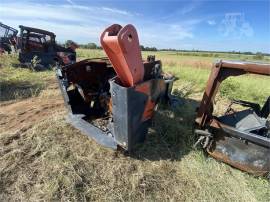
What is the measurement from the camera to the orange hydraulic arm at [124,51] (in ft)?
6.90

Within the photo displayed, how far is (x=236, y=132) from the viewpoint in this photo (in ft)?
7.87

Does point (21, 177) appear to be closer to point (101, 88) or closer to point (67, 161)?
point (67, 161)

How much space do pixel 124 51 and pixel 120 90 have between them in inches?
14.9

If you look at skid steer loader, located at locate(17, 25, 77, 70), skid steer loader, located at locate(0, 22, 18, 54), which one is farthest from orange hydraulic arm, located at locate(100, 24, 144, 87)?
skid steer loader, located at locate(0, 22, 18, 54)

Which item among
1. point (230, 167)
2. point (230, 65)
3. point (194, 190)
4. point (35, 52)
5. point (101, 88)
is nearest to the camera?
point (194, 190)

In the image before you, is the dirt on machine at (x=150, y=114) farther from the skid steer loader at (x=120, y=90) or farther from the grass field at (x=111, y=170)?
the grass field at (x=111, y=170)

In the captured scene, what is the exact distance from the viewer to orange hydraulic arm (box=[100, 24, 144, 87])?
210 centimetres

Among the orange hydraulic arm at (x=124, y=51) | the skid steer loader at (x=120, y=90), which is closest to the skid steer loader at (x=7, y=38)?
the skid steer loader at (x=120, y=90)

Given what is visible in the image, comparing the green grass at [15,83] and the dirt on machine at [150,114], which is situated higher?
the dirt on machine at [150,114]

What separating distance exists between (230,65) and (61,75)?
219 cm

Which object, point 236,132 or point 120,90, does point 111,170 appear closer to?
point 120,90

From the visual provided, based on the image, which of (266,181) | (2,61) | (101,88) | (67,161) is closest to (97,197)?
(67,161)

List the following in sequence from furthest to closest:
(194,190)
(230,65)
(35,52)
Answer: (35,52) → (230,65) → (194,190)

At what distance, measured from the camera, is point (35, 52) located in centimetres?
990
